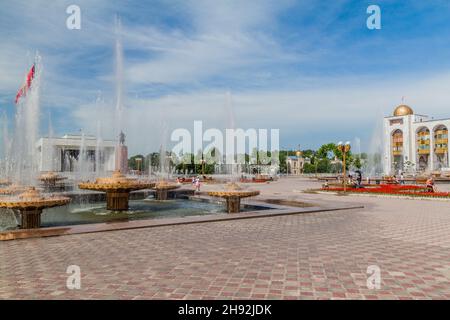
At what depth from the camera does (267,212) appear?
32.1 feet

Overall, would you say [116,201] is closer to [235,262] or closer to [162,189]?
[162,189]

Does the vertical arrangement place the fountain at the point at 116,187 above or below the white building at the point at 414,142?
below

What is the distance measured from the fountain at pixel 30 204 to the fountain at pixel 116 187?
291 centimetres

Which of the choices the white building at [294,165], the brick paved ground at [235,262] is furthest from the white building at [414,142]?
the brick paved ground at [235,262]

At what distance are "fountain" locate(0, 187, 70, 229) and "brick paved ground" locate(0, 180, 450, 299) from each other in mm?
1203

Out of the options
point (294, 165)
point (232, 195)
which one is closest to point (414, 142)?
point (294, 165)

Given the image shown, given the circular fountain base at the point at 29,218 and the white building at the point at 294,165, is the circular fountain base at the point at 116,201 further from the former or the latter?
the white building at the point at 294,165

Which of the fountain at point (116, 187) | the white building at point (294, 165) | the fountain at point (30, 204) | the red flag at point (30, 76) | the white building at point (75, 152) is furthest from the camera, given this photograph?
the white building at point (294, 165)

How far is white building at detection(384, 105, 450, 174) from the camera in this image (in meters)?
59.7

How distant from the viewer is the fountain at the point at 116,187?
10.8m

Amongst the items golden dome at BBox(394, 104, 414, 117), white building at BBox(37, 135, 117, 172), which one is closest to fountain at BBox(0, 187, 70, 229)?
white building at BBox(37, 135, 117, 172)

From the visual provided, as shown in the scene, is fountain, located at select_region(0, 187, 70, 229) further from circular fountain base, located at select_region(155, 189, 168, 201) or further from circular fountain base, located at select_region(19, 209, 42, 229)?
circular fountain base, located at select_region(155, 189, 168, 201)
